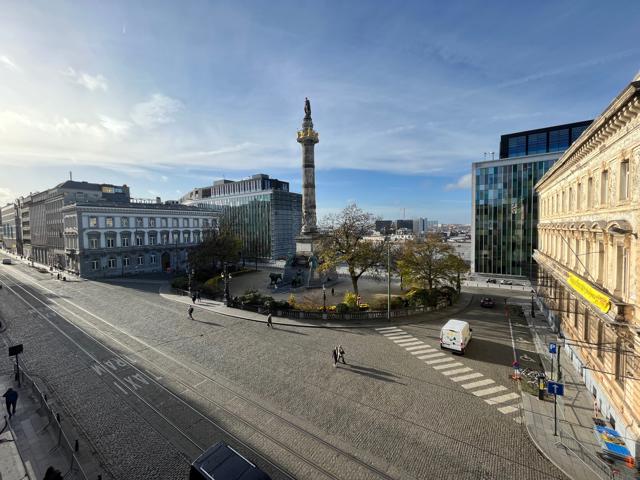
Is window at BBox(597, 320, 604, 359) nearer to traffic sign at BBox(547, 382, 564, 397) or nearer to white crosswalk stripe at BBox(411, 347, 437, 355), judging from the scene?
traffic sign at BBox(547, 382, 564, 397)

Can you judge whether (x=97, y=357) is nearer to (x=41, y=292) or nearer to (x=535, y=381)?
(x=535, y=381)

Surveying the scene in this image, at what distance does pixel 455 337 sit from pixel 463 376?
3.21 m

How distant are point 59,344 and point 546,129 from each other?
72.7 metres

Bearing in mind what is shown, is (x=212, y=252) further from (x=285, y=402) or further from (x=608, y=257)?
(x=608, y=257)

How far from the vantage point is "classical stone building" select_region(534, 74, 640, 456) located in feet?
37.2

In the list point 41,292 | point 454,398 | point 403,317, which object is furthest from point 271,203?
point 454,398

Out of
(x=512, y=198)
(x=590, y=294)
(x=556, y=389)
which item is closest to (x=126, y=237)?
(x=556, y=389)

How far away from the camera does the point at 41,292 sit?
4141 centimetres

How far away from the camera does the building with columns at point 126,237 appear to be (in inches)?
2116

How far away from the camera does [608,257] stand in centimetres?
1385

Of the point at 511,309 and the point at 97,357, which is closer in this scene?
the point at 97,357

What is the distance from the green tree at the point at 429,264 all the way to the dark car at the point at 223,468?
27.2 m

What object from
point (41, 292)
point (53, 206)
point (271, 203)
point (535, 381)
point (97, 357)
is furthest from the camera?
point (271, 203)

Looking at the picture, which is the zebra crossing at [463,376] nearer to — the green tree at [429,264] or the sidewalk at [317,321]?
the sidewalk at [317,321]
